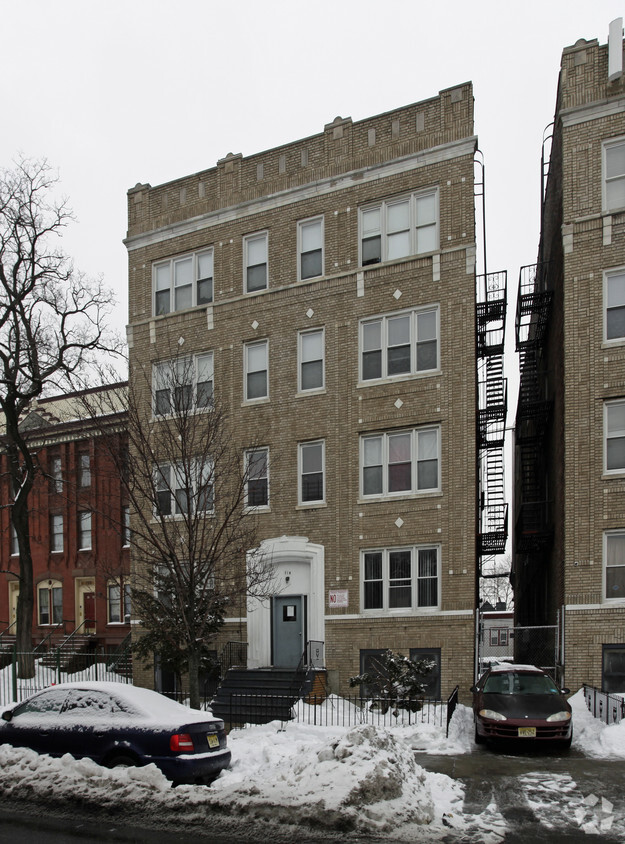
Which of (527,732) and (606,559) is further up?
(606,559)

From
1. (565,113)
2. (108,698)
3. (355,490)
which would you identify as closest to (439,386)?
(355,490)

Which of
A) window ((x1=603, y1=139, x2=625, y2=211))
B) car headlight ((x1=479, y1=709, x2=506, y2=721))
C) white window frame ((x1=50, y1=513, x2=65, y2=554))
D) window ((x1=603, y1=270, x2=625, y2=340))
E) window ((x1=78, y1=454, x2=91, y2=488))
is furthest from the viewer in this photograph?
white window frame ((x1=50, y1=513, x2=65, y2=554))

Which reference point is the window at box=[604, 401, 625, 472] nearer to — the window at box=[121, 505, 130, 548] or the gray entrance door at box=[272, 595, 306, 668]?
the gray entrance door at box=[272, 595, 306, 668]

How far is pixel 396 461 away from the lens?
74.0ft

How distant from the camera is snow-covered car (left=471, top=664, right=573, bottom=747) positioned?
14750mm

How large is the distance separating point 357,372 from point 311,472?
123 inches

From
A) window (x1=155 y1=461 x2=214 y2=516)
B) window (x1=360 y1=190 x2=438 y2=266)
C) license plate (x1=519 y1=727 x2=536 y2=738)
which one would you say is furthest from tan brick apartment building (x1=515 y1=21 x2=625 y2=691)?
window (x1=155 y1=461 x2=214 y2=516)

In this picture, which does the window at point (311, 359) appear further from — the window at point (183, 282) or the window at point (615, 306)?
the window at point (615, 306)

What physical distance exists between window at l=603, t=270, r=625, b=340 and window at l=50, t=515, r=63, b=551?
84.6ft

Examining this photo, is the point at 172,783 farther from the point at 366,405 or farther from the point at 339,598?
the point at 366,405

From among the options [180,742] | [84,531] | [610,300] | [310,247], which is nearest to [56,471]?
[84,531]

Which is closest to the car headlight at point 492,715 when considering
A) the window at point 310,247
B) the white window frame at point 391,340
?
the white window frame at point 391,340

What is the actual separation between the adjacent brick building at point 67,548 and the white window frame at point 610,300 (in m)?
20.7

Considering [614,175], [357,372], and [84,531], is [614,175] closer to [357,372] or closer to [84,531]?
[357,372]
